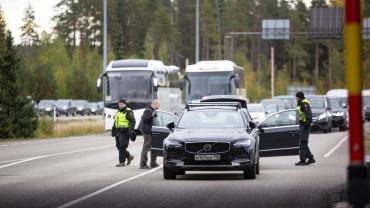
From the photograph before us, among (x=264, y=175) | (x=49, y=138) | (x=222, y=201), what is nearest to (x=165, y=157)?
(x=264, y=175)

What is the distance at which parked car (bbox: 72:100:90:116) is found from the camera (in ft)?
338

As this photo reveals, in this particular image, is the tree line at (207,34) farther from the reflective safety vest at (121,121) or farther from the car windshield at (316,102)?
the reflective safety vest at (121,121)

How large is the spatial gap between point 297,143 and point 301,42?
151001 millimetres

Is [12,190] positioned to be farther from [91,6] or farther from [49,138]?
[91,6]

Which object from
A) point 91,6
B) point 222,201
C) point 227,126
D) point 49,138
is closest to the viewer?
point 222,201

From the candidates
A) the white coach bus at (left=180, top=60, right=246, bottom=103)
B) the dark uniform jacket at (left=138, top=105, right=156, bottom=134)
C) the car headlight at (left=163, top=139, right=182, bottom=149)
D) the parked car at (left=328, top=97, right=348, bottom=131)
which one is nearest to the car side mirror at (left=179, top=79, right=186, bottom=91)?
the white coach bus at (left=180, top=60, right=246, bottom=103)

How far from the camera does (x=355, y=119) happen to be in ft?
27.9

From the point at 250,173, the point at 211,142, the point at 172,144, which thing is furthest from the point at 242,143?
the point at 172,144

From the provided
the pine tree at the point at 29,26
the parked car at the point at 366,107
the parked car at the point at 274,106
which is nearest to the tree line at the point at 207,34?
the pine tree at the point at 29,26

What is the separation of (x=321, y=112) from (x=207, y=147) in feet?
106

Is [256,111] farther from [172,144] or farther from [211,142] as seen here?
[211,142]

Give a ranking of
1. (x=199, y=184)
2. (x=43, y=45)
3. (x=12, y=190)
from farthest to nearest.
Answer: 1. (x=43, y=45)
2. (x=199, y=184)
3. (x=12, y=190)

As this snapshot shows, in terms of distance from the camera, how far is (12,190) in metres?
20.0

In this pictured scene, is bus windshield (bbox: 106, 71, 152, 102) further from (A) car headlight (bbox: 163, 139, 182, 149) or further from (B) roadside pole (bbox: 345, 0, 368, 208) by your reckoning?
(B) roadside pole (bbox: 345, 0, 368, 208)
